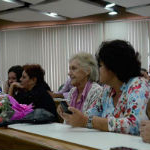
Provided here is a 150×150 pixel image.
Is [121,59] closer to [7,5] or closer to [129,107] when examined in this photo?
[129,107]

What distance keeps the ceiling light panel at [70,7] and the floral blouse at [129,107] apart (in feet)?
13.4

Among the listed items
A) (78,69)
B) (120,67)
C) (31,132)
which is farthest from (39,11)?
(31,132)

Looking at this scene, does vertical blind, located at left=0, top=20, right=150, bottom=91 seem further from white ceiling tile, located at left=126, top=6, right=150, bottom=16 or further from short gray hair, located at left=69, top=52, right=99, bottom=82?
short gray hair, located at left=69, top=52, right=99, bottom=82

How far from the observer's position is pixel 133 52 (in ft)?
6.52

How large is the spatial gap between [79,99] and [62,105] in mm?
991

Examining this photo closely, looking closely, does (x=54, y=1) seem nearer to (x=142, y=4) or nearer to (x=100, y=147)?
(x=142, y=4)

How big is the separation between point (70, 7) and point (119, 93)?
4.56 m

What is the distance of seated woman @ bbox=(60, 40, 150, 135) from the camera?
170 cm

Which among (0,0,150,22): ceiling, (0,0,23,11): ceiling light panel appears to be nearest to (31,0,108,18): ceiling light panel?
(0,0,150,22): ceiling

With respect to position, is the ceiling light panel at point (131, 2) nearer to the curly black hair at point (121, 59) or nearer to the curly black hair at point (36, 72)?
the curly black hair at point (36, 72)

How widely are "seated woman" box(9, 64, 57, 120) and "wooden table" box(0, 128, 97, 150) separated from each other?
3.57 ft

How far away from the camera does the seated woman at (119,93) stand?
5.59 feet

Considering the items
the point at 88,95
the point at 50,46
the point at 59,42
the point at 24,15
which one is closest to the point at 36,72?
the point at 88,95

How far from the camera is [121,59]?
1.98 meters
